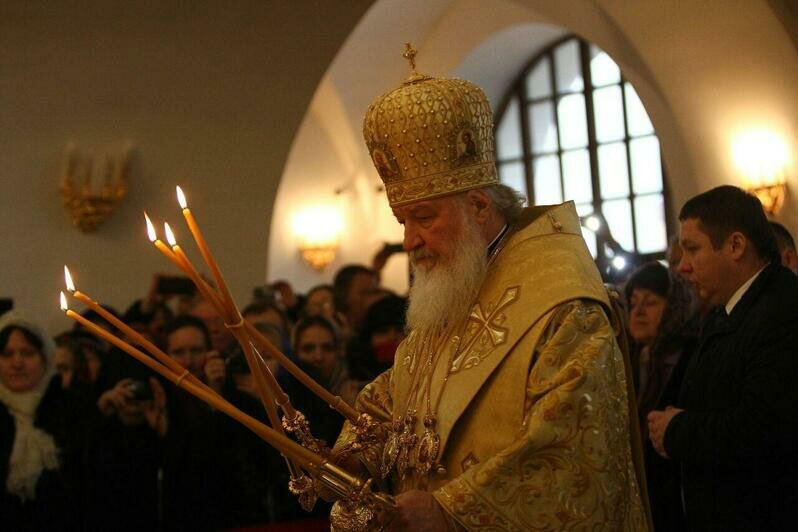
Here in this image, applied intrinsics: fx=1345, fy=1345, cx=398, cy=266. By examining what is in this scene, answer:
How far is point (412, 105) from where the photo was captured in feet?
11.3

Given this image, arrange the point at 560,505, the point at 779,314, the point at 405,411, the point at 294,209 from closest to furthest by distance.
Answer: the point at 560,505
the point at 405,411
the point at 779,314
the point at 294,209

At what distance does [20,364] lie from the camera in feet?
18.4

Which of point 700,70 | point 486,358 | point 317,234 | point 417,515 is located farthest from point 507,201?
point 317,234

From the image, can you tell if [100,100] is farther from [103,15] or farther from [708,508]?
[708,508]

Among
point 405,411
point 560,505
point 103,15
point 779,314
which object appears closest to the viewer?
point 560,505

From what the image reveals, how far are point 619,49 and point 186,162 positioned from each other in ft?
9.39

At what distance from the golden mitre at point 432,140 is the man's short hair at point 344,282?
4385mm

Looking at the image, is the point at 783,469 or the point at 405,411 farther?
the point at 783,469

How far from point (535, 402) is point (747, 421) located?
0.79 m

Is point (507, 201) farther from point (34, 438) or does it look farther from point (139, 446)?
Answer: point (34, 438)

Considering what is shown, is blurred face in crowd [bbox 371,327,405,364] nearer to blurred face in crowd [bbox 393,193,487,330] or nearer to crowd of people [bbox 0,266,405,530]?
crowd of people [bbox 0,266,405,530]

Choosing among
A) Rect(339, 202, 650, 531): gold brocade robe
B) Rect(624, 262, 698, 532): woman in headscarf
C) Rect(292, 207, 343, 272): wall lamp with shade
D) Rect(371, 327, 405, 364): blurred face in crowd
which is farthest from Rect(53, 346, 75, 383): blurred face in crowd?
Rect(292, 207, 343, 272): wall lamp with shade

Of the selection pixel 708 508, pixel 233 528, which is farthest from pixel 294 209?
pixel 708 508

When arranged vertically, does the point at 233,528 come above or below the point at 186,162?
below
